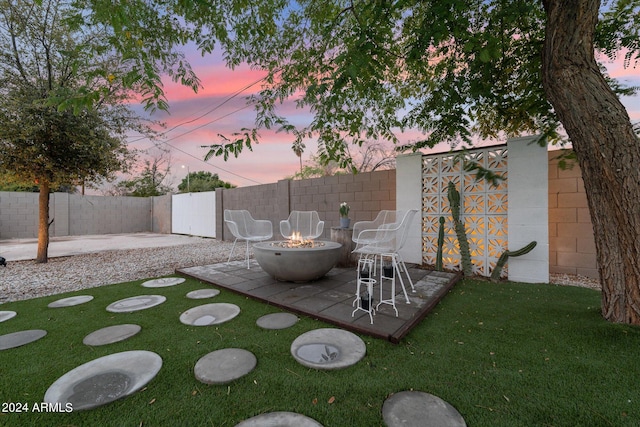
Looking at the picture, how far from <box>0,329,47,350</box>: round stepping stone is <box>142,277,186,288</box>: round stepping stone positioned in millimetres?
1276

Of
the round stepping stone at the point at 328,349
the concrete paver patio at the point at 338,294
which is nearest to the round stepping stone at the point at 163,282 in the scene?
the concrete paver patio at the point at 338,294

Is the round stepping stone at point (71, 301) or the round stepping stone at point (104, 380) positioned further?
the round stepping stone at point (71, 301)

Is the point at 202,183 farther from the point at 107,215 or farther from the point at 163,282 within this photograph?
the point at 163,282

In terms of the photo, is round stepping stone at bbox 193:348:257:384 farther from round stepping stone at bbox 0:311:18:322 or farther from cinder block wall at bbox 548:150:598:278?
cinder block wall at bbox 548:150:598:278

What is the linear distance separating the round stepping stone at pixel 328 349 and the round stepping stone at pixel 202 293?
1505mm

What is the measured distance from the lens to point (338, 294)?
114 inches

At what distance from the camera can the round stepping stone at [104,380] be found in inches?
52.5

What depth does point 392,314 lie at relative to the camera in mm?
2334

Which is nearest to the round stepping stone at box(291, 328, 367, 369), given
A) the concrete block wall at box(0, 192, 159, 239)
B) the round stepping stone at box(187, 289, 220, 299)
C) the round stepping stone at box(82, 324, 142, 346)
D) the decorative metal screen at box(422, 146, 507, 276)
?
the round stepping stone at box(82, 324, 142, 346)

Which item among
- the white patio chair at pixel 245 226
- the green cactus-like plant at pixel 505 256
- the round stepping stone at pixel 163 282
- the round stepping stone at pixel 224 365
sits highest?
the white patio chair at pixel 245 226

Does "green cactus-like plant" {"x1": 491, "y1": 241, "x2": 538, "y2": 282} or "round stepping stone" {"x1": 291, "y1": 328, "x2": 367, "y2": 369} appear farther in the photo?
"green cactus-like plant" {"x1": 491, "y1": 241, "x2": 538, "y2": 282}

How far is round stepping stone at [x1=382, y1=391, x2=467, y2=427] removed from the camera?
120 centimetres

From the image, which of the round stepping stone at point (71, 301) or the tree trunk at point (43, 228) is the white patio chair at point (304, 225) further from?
the tree trunk at point (43, 228)

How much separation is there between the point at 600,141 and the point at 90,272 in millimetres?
6648
